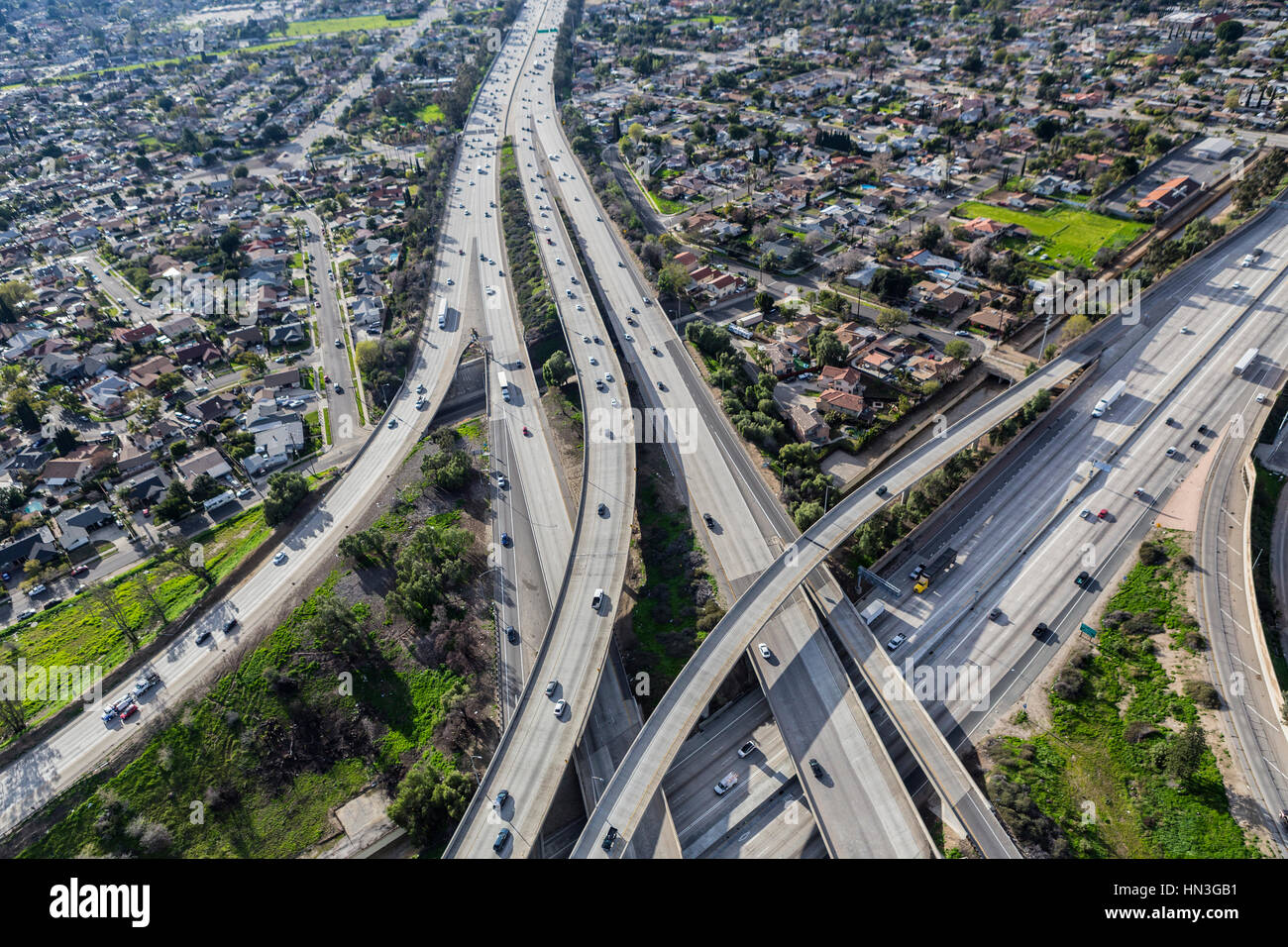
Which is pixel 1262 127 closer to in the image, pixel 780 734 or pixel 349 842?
pixel 780 734

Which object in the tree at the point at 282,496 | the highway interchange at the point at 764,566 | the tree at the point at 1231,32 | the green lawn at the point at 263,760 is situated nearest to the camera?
the highway interchange at the point at 764,566

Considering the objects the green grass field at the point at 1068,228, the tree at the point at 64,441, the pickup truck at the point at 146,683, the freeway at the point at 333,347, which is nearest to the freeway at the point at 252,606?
the pickup truck at the point at 146,683

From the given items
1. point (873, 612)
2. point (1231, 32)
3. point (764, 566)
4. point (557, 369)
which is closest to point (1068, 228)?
point (557, 369)

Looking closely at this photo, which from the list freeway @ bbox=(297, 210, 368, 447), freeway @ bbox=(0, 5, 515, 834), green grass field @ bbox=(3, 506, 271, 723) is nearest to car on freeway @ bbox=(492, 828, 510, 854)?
freeway @ bbox=(0, 5, 515, 834)

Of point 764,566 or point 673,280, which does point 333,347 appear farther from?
point 764,566

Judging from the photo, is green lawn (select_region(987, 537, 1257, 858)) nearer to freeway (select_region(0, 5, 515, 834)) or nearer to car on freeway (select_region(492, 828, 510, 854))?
car on freeway (select_region(492, 828, 510, 854))

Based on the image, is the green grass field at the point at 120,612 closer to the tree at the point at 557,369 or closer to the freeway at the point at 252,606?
the freeway at the point at 252,606
